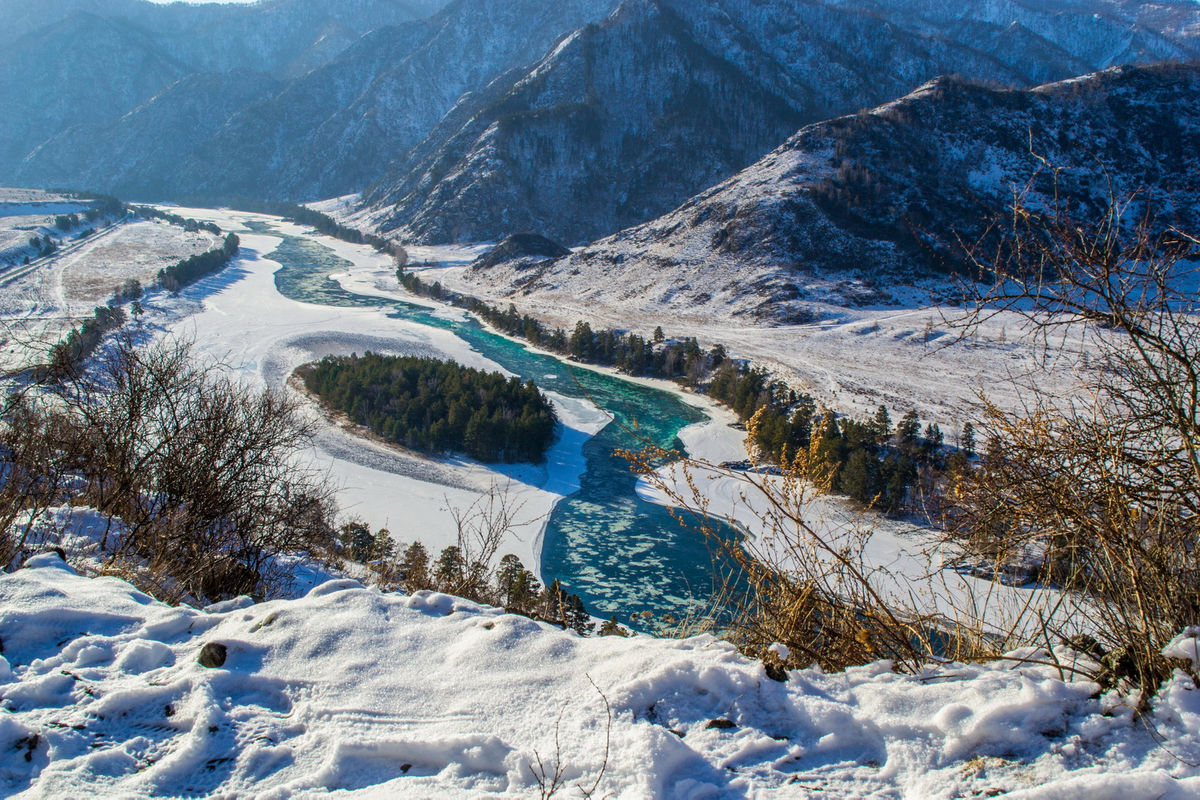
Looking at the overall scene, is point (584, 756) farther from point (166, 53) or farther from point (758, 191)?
point (166, 53)

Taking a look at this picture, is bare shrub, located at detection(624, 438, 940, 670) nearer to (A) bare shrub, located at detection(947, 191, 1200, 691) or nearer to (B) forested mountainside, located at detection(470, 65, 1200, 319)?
(A) bare shrub, located at detection(947, 191, 1200, 691)

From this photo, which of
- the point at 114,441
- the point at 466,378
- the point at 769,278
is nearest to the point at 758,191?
the point at 769,278

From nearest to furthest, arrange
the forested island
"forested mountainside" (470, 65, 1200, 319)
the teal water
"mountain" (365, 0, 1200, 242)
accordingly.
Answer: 1. the teal water
2. the forested island
3. "forested mountainside" (470, 65, 1200, 319)
4. "mountain" (365, 0, 1200, 242)

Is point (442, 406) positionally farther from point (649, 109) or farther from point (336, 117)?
point (336, 117)

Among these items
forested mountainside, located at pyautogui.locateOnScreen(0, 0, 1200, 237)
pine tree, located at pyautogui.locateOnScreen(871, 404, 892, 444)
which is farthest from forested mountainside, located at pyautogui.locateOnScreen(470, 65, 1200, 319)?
forested mountainside, located at pyautogui.locateOnScreen(0, 0, 1200, 237)

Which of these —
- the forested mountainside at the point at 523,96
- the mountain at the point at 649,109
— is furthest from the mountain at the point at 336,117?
the mountain at the point at 649,109

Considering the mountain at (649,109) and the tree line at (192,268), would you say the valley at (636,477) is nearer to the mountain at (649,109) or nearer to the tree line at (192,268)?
the tree line at (192,268)

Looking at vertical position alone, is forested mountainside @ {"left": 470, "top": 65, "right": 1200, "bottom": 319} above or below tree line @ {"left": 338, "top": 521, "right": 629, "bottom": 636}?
above
